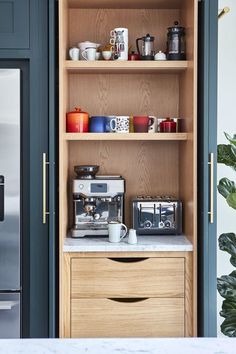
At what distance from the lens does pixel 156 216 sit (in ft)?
9.53

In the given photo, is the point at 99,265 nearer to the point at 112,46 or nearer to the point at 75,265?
the point at 75,265

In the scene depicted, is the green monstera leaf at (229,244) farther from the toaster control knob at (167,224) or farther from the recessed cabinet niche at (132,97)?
the toaster control knob at (167,224)

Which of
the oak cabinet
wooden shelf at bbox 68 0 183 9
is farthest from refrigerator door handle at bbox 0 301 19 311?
wooden shelf at bbox 68 0 183 9

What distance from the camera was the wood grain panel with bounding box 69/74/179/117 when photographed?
10.4 feet

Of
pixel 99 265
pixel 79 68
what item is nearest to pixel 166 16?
pixel 79 68

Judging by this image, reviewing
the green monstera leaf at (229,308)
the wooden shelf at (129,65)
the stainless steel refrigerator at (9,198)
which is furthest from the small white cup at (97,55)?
the green monstera leaf at (229,308)

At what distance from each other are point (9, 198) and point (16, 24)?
87 cm

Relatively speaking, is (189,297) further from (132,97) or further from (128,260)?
(132,97)

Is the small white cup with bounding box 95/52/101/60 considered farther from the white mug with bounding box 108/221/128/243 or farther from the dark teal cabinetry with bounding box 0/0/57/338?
the white mug with bounding box 108/221/128/243

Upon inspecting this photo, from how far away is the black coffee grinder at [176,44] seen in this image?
2857 mm
